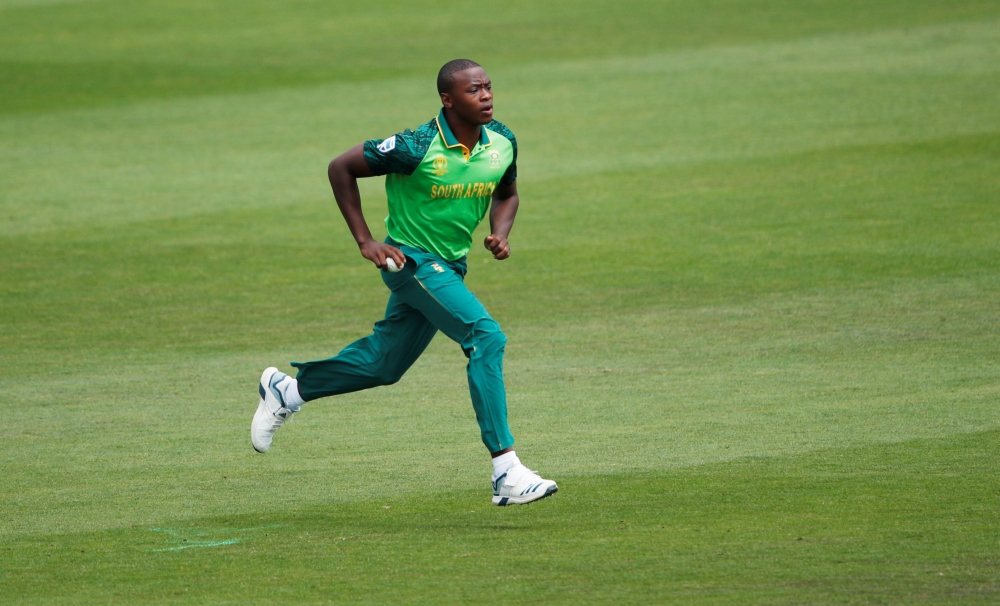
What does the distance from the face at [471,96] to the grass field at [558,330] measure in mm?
1942

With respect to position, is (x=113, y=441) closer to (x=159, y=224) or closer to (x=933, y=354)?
(x=933, y=354)

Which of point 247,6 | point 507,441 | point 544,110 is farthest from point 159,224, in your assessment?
point 247,6

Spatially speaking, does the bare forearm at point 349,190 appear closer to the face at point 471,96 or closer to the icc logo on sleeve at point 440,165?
the icc logo on sleeve at point 440,165

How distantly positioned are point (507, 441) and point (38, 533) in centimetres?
226

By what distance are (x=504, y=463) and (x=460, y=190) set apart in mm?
1426

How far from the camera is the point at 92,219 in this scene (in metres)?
16.9

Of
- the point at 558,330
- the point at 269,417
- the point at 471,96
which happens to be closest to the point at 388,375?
the point at 269,417

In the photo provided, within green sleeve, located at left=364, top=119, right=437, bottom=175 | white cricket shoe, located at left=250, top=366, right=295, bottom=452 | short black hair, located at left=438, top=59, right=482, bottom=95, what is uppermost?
short black hair, located at left=438, top=59, right=482, bottom=95

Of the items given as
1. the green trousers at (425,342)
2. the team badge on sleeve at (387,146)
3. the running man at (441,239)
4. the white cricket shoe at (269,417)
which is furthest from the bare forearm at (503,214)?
the white cricket shoe at (269,417)

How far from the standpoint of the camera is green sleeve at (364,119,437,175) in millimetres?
7289

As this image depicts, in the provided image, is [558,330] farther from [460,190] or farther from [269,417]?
[460,190]

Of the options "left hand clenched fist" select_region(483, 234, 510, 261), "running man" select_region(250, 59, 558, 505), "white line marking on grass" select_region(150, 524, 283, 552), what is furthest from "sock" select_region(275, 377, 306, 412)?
"left hand clenched fist" select_region(483, 234, 510, 261)

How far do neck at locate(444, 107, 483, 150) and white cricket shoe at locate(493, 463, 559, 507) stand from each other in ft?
5.56

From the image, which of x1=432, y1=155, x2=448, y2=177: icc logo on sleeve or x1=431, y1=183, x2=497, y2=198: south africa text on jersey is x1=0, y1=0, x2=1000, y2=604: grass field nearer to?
x1=431, y1=183, x2=497, y2=198: south africa text on jersey
